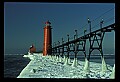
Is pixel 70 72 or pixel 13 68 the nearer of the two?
pixel 70 72

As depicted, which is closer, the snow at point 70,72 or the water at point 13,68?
the snow at point 70,72

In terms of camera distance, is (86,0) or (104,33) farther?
(104,33)

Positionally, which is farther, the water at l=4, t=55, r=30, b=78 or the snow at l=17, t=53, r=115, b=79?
the water at l=4, t=55, r=30, b=78

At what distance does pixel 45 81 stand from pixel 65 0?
162cm
